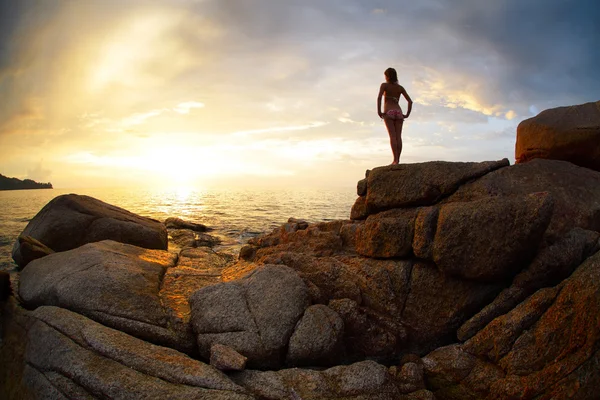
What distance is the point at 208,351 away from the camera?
630 cm

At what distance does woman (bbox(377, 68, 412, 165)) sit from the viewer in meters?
12.0

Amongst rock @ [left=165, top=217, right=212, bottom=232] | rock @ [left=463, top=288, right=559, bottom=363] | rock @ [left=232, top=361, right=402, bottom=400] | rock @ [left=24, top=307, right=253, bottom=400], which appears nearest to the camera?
rock @ [left=24, top=307, right=253, bottom=400]

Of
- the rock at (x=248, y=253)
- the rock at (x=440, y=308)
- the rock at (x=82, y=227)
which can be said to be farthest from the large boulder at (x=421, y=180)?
the rock at (x=82, y=227)

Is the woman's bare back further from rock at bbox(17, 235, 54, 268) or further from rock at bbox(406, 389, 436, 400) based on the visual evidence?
rock at bbox(17, 235, 54, 268)

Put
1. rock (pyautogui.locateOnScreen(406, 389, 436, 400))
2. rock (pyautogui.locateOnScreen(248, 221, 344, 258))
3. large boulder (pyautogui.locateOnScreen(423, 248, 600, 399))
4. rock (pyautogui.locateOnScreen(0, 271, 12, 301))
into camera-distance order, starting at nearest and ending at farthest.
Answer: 1. large boulder (pyautogui.locateOnScreen(423, 248, 600, 399))
2. rock (pyautogui.locateOnScreen(406, 389, 436, 400))
3. rock (pyautogui.locateOnScreen(0, 271, 12, 301))
4. rock (pyautogui.locateOnScreen(248, 221, 344, 258))

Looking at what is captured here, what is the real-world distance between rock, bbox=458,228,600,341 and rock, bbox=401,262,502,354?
40 centimetres

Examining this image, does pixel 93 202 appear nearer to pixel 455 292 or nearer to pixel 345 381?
pixel 345 381

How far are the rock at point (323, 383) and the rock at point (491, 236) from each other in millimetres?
2818

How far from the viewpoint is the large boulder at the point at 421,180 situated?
866 cm

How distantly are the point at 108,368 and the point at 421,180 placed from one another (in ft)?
25.9

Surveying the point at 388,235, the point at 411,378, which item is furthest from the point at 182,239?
the point at 411,378

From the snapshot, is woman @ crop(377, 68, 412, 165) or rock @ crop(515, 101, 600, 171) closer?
rock @ crop(515, 101, 600, 171)

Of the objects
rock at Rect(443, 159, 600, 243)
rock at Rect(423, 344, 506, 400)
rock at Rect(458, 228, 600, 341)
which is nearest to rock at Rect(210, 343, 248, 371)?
rock at Rect(423, 344, 506, 400)

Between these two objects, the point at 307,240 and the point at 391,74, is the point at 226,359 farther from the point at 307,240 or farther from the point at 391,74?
the point at 391,74
